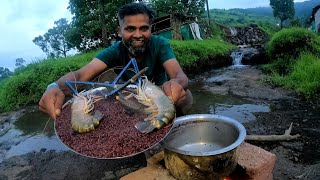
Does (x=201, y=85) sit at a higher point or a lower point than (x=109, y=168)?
lower

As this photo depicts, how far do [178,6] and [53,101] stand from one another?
2803 centimetres

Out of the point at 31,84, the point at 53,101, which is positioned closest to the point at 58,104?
the point at 53,101

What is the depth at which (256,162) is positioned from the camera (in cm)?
242

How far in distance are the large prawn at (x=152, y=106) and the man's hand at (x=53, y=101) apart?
1.79 feet

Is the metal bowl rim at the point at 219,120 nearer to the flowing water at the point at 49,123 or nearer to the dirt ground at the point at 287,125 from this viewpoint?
the dirt ground at the point at 287,125

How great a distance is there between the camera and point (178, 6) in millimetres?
28594

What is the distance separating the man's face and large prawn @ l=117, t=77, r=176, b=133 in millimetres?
1364

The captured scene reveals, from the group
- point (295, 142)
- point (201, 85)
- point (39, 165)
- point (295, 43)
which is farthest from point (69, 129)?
point (295, 43)

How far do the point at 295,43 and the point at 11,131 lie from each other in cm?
1062

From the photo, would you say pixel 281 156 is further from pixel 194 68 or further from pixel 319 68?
pixel 194 68

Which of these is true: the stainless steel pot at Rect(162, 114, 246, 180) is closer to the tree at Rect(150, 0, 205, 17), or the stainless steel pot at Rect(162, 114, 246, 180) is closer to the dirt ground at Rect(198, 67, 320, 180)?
the dirt ground at Rect(198, 67, 320, 180)

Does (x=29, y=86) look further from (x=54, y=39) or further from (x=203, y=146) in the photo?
(x=54, y=39)

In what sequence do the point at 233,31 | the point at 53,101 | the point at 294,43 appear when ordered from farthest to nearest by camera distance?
the point at 233,31
the point at 294,43
the point at 53,101

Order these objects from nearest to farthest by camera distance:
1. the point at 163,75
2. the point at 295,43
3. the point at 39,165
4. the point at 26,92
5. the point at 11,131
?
the point at 163,75
the point at 39,165
the point at 11,131
the point at 26,92
the point at 295,43
